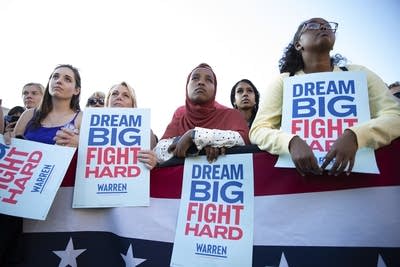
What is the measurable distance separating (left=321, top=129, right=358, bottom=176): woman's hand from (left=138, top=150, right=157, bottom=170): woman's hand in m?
1.24

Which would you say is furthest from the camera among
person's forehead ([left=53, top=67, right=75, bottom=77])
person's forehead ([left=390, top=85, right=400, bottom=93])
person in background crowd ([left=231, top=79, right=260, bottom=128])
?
person in background crowd ([left=231, top=79, right=260, bottom=128])

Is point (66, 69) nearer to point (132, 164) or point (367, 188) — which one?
point (132, 164)

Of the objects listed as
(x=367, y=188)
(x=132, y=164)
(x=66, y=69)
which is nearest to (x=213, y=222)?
(x=132, y=164)

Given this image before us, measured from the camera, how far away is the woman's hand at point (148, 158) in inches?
93.5

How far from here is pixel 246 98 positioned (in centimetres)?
412

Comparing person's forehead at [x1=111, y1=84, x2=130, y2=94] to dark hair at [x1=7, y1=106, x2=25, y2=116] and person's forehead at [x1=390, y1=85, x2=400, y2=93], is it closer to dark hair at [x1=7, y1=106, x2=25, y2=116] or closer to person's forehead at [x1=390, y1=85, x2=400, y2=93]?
dark hair at [x1=7, y1=106, x2=25, y2=116]

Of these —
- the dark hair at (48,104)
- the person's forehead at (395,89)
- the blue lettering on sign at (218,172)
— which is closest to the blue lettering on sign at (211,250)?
the blue lettering on sign at (218,172)

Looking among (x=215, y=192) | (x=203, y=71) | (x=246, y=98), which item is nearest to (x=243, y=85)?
(x=246, y=98)

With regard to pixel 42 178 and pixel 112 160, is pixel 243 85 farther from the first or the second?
pixel 42 178

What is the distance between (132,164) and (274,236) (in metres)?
1.16

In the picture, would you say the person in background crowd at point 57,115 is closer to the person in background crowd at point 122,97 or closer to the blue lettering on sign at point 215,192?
the person in background crowd at point 122,97

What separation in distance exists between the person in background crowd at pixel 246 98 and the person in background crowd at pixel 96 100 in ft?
5.95

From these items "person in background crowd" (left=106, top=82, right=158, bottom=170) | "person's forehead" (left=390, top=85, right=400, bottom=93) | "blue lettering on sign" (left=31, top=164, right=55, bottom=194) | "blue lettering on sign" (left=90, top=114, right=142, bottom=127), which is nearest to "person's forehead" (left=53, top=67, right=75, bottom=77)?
"person in background crowd" (left=106, top=82, right=158, bottom=170)

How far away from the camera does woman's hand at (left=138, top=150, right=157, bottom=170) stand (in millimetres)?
2375
